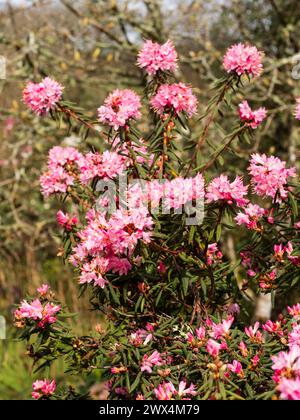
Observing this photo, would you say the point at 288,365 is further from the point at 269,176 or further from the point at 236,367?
the point at 269,176

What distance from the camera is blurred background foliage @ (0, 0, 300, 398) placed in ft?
13.7

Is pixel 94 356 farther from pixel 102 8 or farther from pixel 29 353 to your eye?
Answer: pixel 102 8

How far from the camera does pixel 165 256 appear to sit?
69.6 inches

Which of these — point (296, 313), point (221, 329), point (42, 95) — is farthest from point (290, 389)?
point (42, 95)

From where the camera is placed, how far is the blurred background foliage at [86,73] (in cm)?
418

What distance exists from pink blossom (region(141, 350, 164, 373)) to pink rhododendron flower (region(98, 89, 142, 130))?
2.40ft

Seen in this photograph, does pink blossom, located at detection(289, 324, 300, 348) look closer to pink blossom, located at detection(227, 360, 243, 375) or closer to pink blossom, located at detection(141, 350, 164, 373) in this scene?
pink blossom, located at detection(227, 360, 243, 375)

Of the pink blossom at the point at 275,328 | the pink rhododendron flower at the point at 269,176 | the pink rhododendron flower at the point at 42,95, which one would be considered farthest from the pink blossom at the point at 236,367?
the pink rhododendron flower at the point at 42,95

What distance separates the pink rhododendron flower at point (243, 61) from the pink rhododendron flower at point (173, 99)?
0.55 feet

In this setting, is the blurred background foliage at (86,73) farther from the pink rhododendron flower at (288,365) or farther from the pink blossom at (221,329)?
the pink rhododendron flower at (288,365)

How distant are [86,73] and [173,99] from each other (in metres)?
3.61

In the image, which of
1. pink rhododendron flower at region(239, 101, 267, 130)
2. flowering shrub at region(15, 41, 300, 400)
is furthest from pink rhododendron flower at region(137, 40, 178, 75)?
pink rhododendron flower at region(239, 101, 267, 130)

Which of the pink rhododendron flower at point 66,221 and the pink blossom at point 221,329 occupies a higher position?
the pink rhododendron flower at point 66,221
